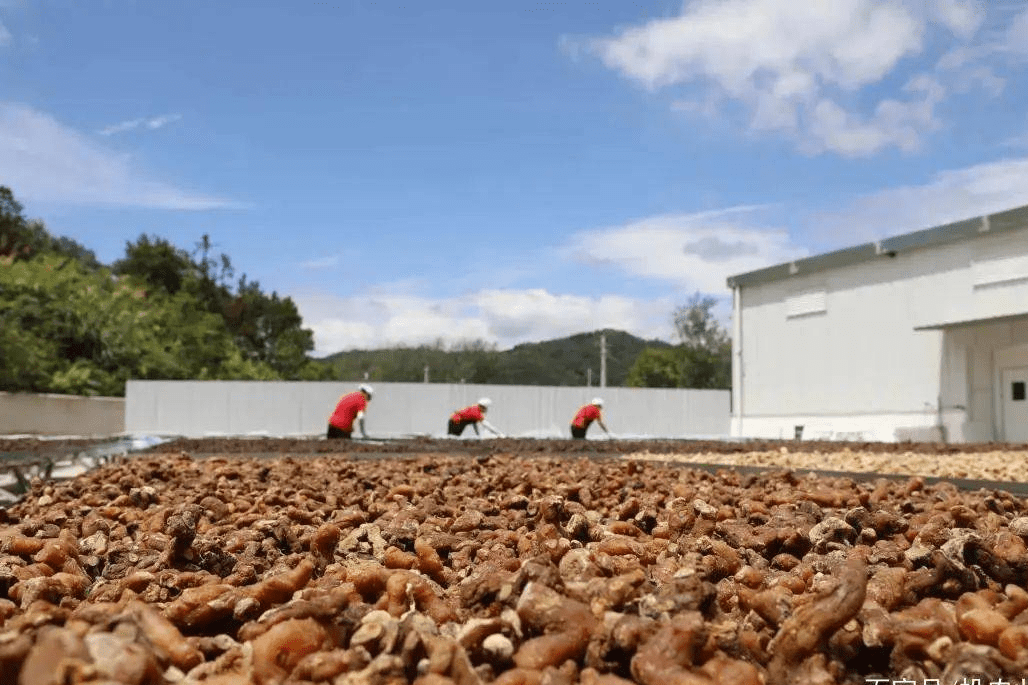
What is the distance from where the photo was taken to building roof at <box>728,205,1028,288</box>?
1777cm

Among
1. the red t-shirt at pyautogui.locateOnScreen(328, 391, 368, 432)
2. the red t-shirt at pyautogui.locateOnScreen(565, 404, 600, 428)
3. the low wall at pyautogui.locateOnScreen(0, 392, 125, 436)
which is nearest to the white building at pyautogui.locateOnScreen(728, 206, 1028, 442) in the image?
the red t-shirt at pyautogui.locateOnScreen(565, 404, 600, 428)

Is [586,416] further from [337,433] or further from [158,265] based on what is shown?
[158,265]

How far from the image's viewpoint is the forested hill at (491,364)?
54.7m

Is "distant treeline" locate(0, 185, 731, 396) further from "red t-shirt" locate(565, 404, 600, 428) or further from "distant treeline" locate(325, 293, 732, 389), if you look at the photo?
"red t-shirt" locate(565, 404, 600, 428)

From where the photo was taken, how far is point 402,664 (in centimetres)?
138

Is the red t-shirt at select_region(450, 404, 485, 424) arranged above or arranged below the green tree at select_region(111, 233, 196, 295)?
below

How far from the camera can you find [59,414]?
2512cm

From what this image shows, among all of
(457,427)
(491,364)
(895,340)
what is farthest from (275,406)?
(491,364)

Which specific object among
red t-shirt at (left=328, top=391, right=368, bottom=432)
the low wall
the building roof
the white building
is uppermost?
the building roof

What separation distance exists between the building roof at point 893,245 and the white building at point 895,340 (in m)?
0.03

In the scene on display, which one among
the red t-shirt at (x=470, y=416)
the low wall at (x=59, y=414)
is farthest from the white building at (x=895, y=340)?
the low wall at (x=59, y=414)

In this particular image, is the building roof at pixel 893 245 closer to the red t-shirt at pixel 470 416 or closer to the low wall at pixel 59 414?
the red t-shirt at pixel 470 416

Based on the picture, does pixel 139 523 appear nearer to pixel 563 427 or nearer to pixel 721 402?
pixel 563 427

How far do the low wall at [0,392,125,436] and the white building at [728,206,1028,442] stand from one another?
1905 centimetres
